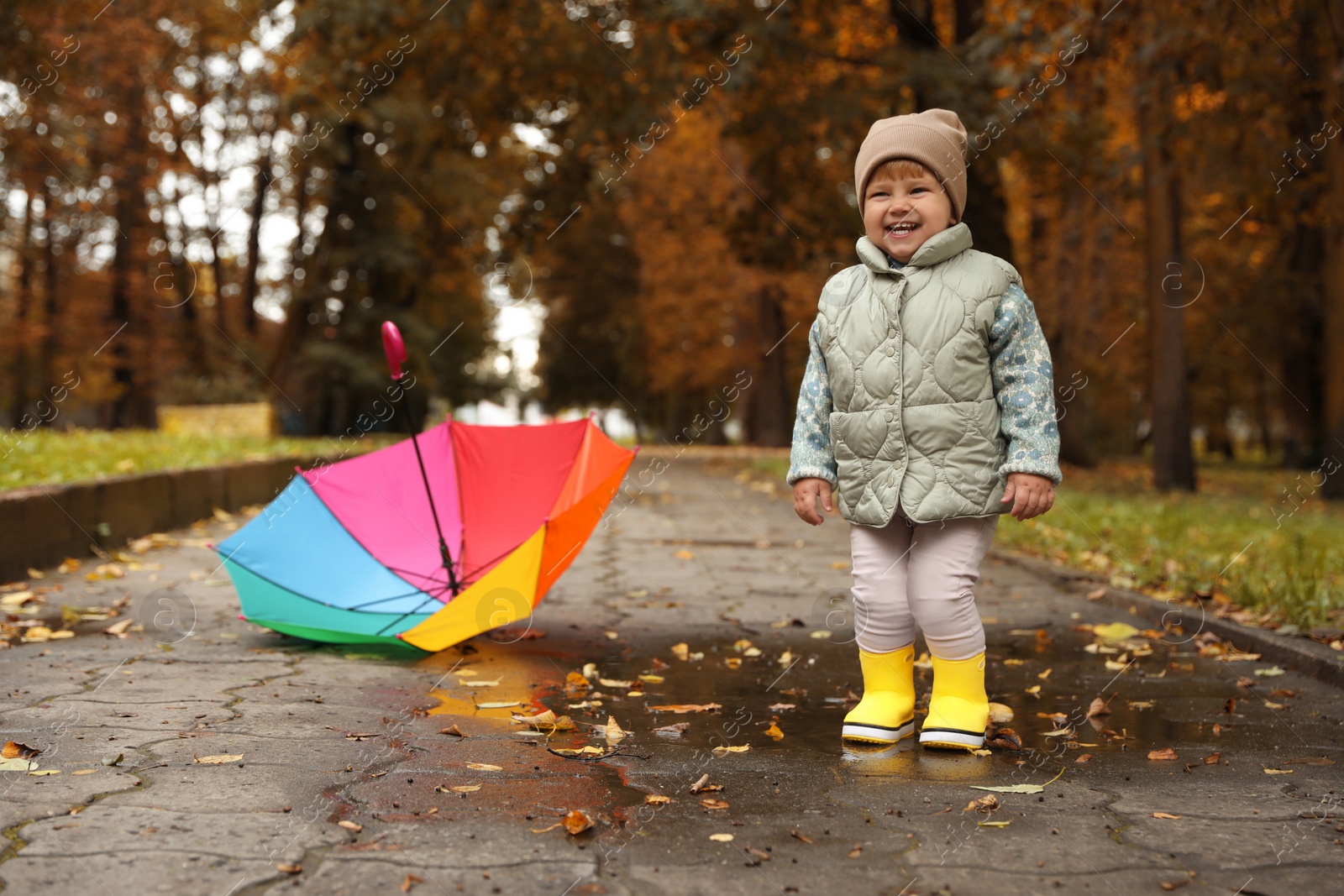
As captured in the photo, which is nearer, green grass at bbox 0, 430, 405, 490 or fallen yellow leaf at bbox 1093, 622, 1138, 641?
fallen yellow leaf at bbox 1093, 622, 1138, 641

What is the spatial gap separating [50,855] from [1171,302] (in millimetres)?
15507

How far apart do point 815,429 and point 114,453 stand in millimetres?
7986

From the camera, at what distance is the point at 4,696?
160 inches

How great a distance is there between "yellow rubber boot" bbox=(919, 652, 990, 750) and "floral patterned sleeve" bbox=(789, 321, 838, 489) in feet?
2.18

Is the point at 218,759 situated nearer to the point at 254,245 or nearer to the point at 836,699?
the point at 836,699

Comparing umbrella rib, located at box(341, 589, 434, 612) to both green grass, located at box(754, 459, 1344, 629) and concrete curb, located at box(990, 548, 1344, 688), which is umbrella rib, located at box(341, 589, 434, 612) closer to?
concrete curb, located at box(990, 548, 1344, 688)

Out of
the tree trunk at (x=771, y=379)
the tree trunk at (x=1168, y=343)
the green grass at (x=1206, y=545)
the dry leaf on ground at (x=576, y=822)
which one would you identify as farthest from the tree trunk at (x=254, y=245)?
the dry leaf on ground at (x=576, y=822)

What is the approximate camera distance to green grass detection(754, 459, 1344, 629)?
6.02 metres

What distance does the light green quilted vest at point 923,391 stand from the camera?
12.0 feet

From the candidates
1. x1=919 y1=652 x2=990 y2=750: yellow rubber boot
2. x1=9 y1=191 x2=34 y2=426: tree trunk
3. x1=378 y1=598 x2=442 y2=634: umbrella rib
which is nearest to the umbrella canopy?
x1=378 y1=598 x2=442 y2=634: umbrella rib

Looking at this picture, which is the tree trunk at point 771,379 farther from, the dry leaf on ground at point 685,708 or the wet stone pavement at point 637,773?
the dry leaf on ground at point 685,708

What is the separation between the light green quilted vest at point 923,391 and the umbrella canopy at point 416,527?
1337 mm

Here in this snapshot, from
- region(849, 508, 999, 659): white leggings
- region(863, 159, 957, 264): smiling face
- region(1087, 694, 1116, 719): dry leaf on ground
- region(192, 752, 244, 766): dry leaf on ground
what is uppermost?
region(863, 159, 957, 264): smiling face

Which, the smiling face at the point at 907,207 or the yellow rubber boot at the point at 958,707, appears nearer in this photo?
the yellow rubber boot at the point at 958,707
